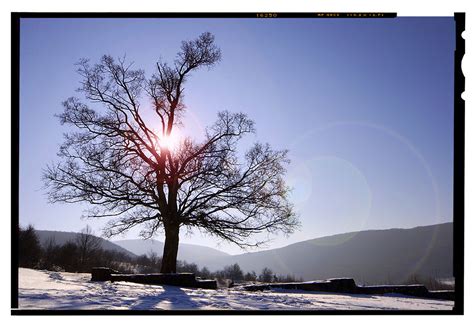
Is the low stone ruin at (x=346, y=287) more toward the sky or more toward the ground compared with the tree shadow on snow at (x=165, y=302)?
more toward the ground

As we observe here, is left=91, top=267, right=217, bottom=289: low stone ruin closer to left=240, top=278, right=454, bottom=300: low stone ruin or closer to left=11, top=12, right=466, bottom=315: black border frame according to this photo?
left=240, top=278, right=454, bottom=300: low stone ruin

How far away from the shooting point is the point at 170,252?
12.4m

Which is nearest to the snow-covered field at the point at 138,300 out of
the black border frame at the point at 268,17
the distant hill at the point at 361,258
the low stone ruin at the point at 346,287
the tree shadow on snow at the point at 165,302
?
the tree shadow on snow at the point at 165,302

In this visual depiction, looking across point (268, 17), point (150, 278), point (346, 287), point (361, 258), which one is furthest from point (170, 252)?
point (361, 258)

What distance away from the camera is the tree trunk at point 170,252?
486 inches

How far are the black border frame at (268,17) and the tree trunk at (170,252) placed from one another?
668cm

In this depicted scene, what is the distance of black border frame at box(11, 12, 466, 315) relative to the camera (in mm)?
5426

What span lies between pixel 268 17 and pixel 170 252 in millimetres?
8398

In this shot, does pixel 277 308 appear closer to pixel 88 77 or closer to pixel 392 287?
pixel 392 287

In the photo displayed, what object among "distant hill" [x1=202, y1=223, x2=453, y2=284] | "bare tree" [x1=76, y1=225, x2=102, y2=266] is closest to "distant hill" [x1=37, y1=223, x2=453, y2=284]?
"distant hill" [x1=202, y1=223, x2=453, y2=284]

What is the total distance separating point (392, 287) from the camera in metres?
9.59

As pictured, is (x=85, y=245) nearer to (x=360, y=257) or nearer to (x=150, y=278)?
(x=150, y=278)

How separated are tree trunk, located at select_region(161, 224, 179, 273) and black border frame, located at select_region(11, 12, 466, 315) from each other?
668 centimetres

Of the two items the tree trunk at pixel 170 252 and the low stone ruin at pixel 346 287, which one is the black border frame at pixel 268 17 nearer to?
the low stone ruin at pixel 346 287
